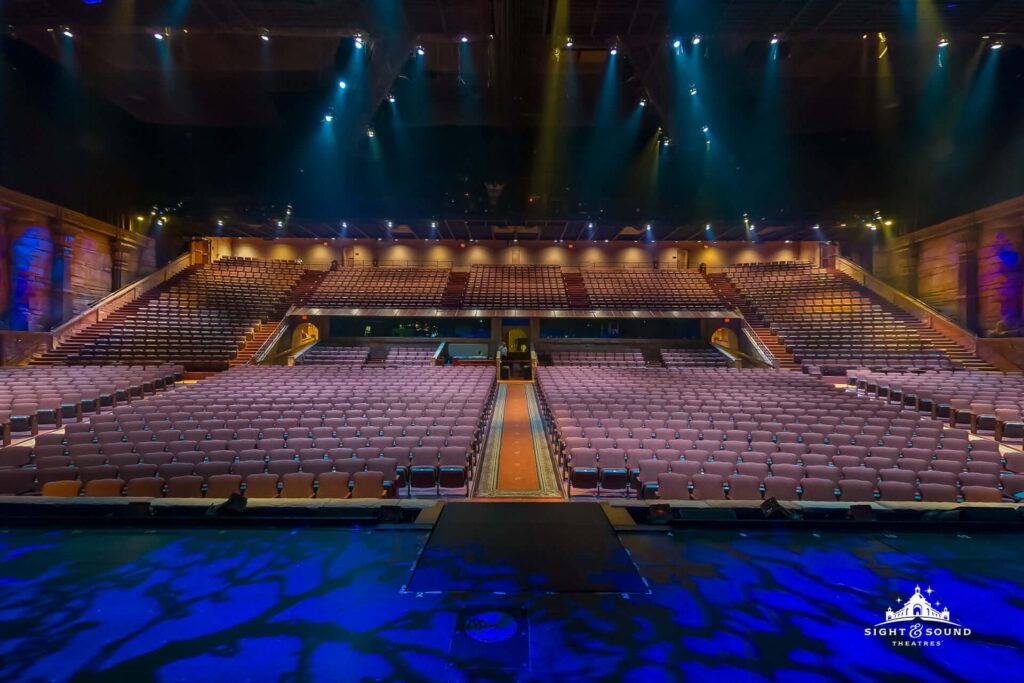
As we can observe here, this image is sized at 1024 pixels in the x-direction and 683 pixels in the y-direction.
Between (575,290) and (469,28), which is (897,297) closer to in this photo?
(575,290)

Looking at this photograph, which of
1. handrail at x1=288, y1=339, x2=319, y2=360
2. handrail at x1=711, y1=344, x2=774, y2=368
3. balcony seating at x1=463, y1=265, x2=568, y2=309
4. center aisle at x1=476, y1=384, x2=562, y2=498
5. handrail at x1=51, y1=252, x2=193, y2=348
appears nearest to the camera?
center aisle at x1=476, y1=384, x2=562, y2=498

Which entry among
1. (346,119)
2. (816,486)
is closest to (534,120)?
(346,119)

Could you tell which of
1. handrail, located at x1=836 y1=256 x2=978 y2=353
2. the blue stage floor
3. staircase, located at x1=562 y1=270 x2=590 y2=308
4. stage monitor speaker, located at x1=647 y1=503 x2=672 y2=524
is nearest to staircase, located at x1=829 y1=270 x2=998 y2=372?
handrail, located at x1=836 y1=256 x2=978 y2=353

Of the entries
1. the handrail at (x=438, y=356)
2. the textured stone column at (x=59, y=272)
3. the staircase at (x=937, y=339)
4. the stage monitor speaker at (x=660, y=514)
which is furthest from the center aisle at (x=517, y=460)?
the textured stone column at (x=59, y=272)

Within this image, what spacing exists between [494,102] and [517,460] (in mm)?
11760

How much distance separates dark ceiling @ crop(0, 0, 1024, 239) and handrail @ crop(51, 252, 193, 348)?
3.45 m

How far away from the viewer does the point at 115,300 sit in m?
17.1

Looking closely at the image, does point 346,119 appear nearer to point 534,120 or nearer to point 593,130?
point 534,120

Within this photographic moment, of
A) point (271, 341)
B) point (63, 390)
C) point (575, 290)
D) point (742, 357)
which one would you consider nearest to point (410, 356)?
point (271, 341)

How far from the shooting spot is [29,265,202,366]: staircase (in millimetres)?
13555

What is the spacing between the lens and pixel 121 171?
52.9 feet

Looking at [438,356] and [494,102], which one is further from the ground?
[494,102]

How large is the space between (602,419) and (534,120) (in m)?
11.7

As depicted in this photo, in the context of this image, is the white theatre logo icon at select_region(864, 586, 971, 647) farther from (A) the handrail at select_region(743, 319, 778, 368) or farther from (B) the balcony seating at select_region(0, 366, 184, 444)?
(A) the handrail at select_region(743, 319, 778, 368)
